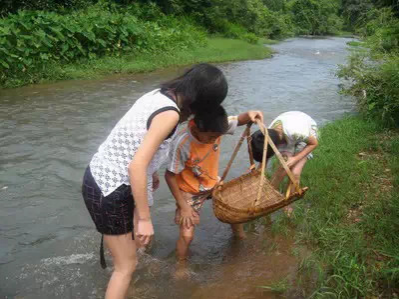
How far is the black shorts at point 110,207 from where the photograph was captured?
221 centimetres

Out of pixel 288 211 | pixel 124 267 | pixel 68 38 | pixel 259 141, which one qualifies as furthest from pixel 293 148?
pixel 68 38

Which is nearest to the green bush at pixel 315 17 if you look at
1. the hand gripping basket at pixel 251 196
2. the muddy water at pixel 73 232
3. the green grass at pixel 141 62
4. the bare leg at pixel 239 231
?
the green grass at pixel 141 62

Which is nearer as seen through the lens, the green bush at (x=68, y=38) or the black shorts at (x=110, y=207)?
the black shorts at (x=110, y=207)

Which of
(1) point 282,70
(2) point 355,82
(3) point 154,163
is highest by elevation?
(3) point 154,163

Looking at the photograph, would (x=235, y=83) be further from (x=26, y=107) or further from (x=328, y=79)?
(x=26, y=107)

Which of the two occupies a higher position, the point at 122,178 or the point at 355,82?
the point at 122,178

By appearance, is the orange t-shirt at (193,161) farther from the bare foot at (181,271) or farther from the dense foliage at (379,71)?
the dense foliage at (379,71)

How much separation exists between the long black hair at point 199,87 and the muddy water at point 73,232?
4.89ft

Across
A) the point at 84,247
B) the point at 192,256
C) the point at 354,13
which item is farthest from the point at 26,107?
the point at 354,13

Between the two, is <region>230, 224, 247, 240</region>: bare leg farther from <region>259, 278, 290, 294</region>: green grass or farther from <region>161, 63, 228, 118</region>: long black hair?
<region>161, 63, 228, 118</region>: long black hair

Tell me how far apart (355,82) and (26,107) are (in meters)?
5.61

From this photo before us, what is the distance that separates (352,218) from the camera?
3.76 metres

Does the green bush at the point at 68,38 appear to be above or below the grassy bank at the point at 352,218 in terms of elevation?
above

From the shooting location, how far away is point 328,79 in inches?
478
